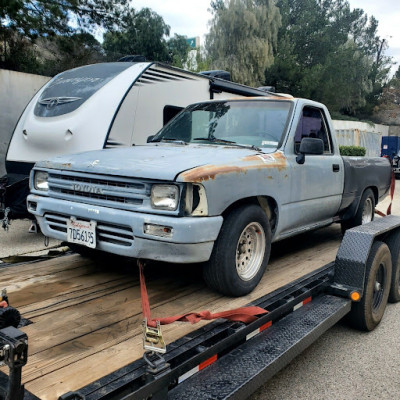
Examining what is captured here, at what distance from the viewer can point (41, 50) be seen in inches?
666

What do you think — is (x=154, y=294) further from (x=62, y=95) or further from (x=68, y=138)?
(x=62, y=95)

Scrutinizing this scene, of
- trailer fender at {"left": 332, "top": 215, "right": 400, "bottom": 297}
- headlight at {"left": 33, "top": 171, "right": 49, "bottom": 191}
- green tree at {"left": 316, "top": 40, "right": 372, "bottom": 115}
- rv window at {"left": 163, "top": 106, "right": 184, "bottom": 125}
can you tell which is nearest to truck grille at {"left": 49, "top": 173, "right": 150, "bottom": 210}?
headlight at {"left": 33, "top": 171, "right": 49, "bottom": 191}

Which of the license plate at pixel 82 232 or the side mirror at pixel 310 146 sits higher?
the side mirror at pixel 310 146

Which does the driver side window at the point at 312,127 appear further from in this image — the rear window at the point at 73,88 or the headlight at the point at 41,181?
the rear window at the point at 73,88

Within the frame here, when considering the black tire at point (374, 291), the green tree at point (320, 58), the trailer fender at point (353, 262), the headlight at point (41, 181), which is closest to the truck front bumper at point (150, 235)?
the headlight at point (41, 181)

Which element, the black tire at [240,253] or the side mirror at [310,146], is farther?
the side mirror at [310,146]

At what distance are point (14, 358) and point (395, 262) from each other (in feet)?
12.0

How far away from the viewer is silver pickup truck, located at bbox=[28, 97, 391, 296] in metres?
2.90

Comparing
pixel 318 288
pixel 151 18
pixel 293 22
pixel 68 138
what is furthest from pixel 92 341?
pixel 293 22

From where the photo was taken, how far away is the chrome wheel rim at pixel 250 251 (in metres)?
3.33

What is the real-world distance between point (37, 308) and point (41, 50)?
648 inches

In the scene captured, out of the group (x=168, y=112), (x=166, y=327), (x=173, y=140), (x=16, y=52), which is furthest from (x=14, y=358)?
(x=16, y=52)

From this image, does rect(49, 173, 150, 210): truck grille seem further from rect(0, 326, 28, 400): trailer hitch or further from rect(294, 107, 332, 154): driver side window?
rect(294, 107, 332, 154): driver side window

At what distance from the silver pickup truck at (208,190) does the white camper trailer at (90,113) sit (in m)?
2.28
